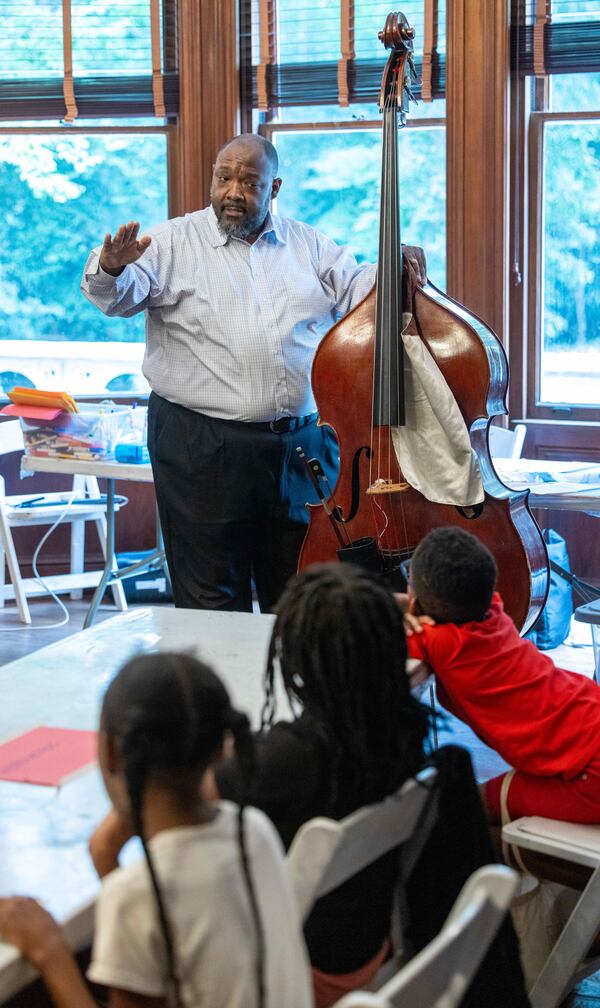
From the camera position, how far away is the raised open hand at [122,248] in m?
2.69

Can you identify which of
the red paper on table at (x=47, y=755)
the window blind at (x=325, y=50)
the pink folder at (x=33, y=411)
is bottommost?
the pink folder at (x=33, y=411)

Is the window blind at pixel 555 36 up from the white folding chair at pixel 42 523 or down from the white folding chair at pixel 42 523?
up

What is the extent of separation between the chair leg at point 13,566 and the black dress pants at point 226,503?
179 cm

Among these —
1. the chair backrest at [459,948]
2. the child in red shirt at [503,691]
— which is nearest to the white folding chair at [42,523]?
the child in red shirt at [503,691]

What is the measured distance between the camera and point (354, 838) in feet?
3.99

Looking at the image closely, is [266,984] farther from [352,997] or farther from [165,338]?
[165,338]

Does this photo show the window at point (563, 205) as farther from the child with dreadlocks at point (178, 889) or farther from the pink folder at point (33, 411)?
the child with dreadlocks at point (178, 889)

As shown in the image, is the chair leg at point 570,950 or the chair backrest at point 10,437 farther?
the chair backrest at point 10,437

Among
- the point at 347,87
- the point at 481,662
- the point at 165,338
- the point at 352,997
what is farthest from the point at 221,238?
the point at 352,997

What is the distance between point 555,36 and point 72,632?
296 cm

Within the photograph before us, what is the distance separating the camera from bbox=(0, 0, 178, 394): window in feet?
16.5

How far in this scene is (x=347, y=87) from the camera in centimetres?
485

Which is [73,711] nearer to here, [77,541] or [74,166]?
[77,541]

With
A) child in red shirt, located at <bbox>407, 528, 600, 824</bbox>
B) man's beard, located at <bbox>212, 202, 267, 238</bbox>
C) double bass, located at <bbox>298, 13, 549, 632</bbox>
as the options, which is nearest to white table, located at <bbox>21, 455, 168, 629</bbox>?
man's beard, located at <bbox>212, 202, 267, 238</bbox>
